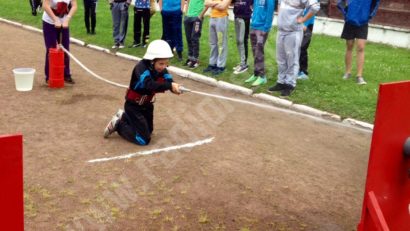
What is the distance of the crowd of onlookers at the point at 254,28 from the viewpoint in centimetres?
812

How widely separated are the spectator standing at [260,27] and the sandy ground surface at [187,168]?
4.16ft

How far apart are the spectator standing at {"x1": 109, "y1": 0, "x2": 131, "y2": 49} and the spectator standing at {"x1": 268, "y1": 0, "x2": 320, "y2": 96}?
15.2 feet

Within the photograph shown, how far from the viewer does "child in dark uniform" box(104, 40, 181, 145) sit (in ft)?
19.3

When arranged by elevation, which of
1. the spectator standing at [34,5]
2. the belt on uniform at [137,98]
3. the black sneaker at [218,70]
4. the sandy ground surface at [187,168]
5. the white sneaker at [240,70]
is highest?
the spectator standing at [34,5]

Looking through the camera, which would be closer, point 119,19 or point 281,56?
point 281,56

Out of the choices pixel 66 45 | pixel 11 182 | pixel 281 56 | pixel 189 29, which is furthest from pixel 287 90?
pixel 11 182

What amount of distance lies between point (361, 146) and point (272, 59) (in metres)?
5.06

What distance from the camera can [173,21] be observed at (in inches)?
419

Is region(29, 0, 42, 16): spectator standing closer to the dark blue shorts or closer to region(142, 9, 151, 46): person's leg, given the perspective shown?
region(142, 9, 151, 46): person's leg

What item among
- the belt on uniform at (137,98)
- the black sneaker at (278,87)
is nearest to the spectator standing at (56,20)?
the belt on uniform at (137,98)

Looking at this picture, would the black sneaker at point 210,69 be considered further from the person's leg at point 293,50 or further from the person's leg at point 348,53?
the person's leg at point 348,53

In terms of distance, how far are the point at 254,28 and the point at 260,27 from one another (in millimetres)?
119

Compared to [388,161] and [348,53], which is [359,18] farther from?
[388,161]

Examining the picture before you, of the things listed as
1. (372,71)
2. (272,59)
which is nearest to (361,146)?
(372,71)
